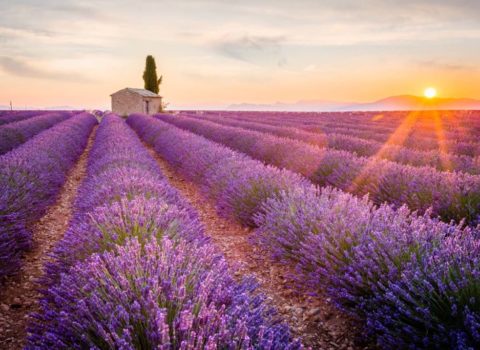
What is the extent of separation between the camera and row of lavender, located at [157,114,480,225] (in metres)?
3.79

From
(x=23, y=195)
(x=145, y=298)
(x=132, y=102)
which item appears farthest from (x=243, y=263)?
(x=132, y=102)

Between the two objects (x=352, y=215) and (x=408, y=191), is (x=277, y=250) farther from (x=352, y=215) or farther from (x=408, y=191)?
(x=408, y=191)

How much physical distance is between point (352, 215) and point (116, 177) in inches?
101

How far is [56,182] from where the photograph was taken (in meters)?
5.88

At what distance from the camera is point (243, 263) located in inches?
139

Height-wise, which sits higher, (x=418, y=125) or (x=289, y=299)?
(x=418, y=125)

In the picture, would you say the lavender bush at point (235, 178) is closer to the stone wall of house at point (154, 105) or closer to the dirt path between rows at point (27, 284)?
the dirt path between rows at point (27, 284)

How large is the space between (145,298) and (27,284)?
2022 mm

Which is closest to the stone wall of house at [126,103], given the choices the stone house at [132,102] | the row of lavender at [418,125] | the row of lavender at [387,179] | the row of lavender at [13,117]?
the stone house at [132,102]

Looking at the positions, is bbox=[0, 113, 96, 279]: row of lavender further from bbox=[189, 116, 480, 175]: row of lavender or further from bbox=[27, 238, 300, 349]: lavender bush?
bbox=[189, 116, 480, 175]: row of lavender

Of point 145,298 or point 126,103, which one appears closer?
point 145,298

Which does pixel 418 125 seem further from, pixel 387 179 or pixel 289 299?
pixel 289 299

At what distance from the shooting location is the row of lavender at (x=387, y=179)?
3790mm

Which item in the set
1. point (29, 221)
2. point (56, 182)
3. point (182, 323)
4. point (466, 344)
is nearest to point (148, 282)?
point (182, 323)
